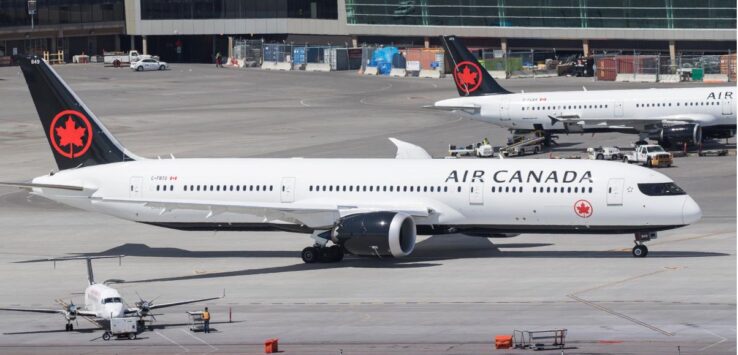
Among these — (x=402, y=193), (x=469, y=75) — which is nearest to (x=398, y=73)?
(x=469, y=75)

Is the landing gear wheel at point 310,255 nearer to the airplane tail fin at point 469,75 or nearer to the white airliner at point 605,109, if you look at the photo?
the white airliner at point 605,109

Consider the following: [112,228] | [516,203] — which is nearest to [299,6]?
[112,228]

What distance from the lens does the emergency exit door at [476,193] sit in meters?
54.8

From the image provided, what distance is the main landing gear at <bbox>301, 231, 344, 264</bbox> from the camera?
182 feet

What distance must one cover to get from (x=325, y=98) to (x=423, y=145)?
145 feet

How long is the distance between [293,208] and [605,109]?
44240mm

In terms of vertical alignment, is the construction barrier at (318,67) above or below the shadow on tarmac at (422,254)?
above

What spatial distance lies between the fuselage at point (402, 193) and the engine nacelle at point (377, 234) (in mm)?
1268

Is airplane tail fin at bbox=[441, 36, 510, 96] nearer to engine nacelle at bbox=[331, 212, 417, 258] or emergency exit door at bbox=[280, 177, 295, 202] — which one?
emergency exit door at bbox=[280, 177, 295, 202]

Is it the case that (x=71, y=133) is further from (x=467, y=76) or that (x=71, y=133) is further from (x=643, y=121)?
(x=643, y=121)

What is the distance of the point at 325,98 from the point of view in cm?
14325

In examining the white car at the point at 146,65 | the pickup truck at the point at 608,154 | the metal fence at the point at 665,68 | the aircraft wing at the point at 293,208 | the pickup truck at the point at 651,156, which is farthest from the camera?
the white car at the point at 146,65

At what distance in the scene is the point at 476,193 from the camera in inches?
2160

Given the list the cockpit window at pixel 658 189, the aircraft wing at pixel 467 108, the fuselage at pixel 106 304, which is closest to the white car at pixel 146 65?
the aircraft wing at pixel 467 108
